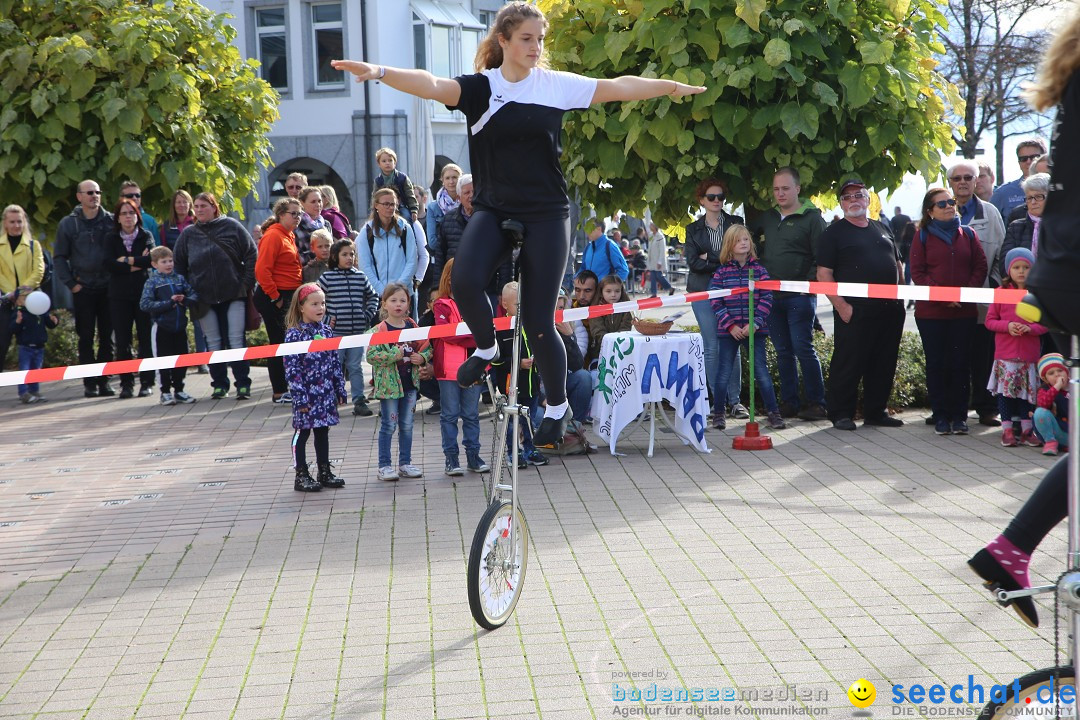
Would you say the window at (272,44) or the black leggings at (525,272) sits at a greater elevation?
the window at (272,44)

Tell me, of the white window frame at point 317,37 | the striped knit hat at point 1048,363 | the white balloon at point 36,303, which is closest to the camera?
the striped knit hat at point 1048,363

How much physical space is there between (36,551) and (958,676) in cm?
541

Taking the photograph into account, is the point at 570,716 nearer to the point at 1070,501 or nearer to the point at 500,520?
the point at 500,520

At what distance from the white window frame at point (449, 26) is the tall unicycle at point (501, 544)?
28.2m

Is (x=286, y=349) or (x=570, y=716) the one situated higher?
(x=286, y=349)

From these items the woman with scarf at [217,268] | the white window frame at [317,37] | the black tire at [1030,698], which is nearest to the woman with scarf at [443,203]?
the woman with scarf at [217,268]

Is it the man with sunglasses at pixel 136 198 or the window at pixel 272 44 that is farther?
the window at pixel 272 44

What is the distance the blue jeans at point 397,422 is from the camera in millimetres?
8805

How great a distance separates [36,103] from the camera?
14.2 meters

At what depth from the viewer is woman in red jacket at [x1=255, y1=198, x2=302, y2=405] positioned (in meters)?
12.1

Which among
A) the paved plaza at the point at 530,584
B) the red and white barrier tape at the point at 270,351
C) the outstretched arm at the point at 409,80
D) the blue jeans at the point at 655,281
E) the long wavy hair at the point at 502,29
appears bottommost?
the paved plaza at the point at 530,584

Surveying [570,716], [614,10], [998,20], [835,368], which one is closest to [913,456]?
[835,368]

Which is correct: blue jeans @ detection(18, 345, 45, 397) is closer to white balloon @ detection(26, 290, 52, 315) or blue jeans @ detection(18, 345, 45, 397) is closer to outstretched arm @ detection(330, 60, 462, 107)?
white balloon @ detection(26, 290, 52, 315)

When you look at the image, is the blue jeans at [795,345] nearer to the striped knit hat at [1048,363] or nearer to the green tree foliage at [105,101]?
the striped knit hat at [1048,363]
